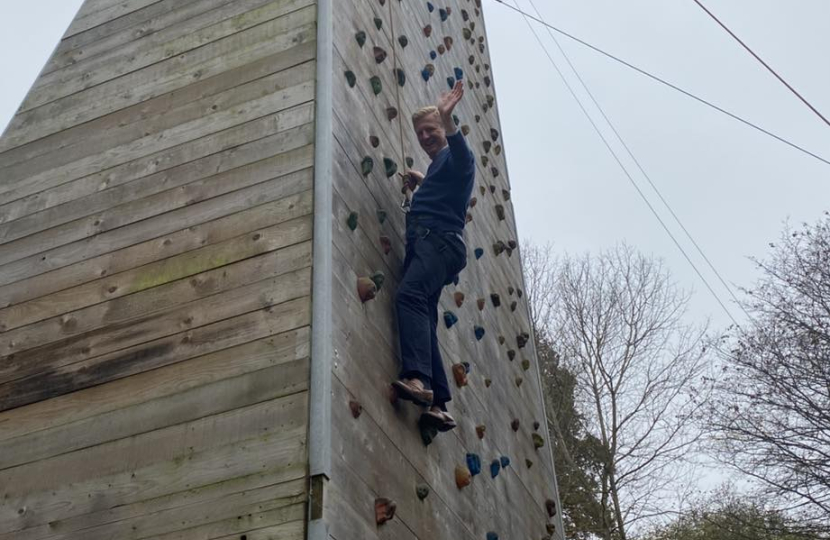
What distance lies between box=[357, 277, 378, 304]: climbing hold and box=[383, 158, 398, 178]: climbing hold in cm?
103

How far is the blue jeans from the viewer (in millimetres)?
3957

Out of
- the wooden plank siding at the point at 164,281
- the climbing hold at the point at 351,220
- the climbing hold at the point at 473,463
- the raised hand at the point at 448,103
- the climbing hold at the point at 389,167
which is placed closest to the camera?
the wooden plank siding at the point at 164,281

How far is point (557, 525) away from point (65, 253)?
3.71m

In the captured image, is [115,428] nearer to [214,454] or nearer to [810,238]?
[214,454]

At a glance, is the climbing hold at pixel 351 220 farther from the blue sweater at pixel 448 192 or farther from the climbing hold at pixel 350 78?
the climbing hold at pixel 350 78

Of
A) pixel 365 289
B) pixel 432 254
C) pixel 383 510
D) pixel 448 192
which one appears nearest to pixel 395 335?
pixel 365 289

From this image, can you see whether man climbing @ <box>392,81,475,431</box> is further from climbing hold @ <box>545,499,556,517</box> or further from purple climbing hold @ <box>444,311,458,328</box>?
climbing hold @ <box>545,499,556,517</box>

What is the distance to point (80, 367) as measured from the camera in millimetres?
3762

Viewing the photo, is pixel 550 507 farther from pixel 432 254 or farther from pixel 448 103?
pixel 448 103

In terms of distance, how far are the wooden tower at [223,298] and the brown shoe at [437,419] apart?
2.5 inches

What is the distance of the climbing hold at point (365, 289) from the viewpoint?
379cm

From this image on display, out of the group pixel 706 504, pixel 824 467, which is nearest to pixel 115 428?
pixel 824 467

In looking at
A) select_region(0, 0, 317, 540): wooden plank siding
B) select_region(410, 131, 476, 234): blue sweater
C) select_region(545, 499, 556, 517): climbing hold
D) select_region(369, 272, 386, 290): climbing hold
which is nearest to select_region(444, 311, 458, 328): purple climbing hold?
select_region(410, 131, 476, 234): blue sweater

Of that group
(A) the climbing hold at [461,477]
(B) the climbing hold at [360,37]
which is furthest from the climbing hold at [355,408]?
(B) the climbing hold at [360,37]
